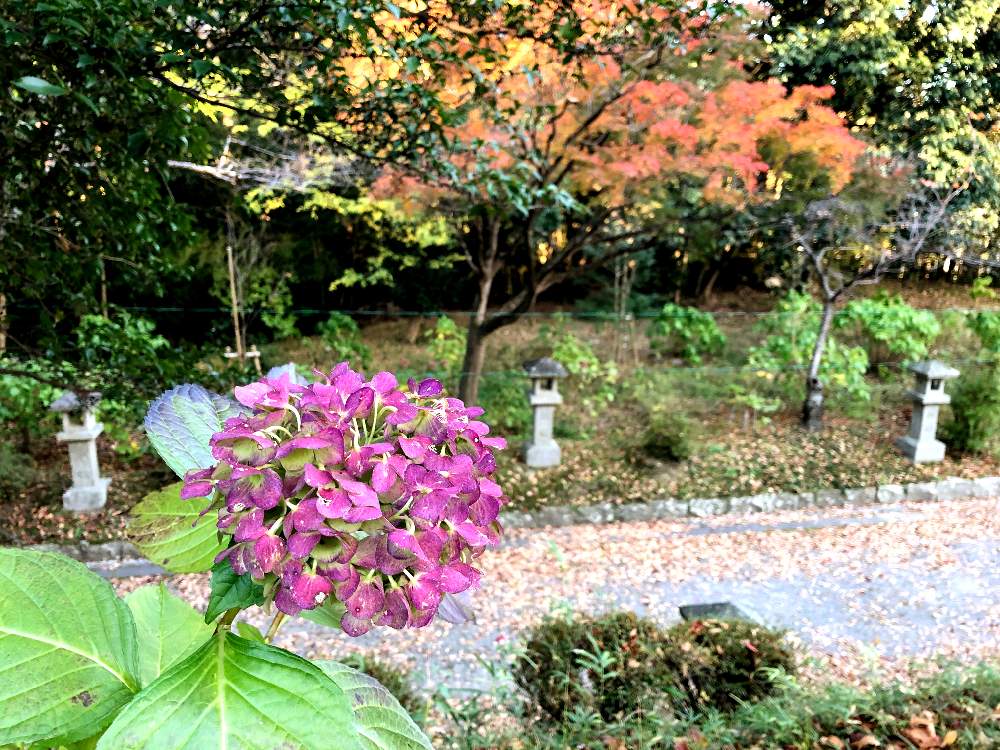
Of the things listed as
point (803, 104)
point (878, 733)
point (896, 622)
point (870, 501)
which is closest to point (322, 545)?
point (878, 733)

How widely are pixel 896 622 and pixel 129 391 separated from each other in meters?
3.64

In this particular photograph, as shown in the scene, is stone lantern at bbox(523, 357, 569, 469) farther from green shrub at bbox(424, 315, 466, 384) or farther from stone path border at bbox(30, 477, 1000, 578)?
green shrub at bbox(424, 315, 466, 384)

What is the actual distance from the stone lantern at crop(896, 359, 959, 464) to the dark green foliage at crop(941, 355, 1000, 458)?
0.41 feet

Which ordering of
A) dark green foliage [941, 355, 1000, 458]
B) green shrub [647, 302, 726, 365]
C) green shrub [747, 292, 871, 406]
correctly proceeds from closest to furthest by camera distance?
dark green foliage [941, 355, 1000, 458] → green shrub [747, 292, 871, 406] → green shrub [647, 302, 726, 365]

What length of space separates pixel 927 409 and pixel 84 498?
5791 millimetres

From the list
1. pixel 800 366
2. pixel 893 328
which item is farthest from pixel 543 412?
pixel 893 328

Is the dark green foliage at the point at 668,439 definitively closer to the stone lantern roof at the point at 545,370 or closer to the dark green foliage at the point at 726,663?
the stone lantern roof at the point at 545,370

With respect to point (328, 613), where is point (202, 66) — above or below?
above

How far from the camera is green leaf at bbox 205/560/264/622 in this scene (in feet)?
1.54

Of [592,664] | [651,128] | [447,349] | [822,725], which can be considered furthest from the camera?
[447,349]

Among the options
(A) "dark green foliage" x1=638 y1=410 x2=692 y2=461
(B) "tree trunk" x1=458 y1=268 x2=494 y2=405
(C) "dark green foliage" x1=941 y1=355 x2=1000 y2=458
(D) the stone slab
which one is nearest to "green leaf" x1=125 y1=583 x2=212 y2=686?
(A) "dark green foliage" x1=638 y1=410 x2=692 y2=461

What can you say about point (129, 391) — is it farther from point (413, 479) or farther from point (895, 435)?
point (895, 435)

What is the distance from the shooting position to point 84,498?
4.24 meters

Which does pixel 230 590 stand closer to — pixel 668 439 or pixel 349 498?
pixel 349 498
